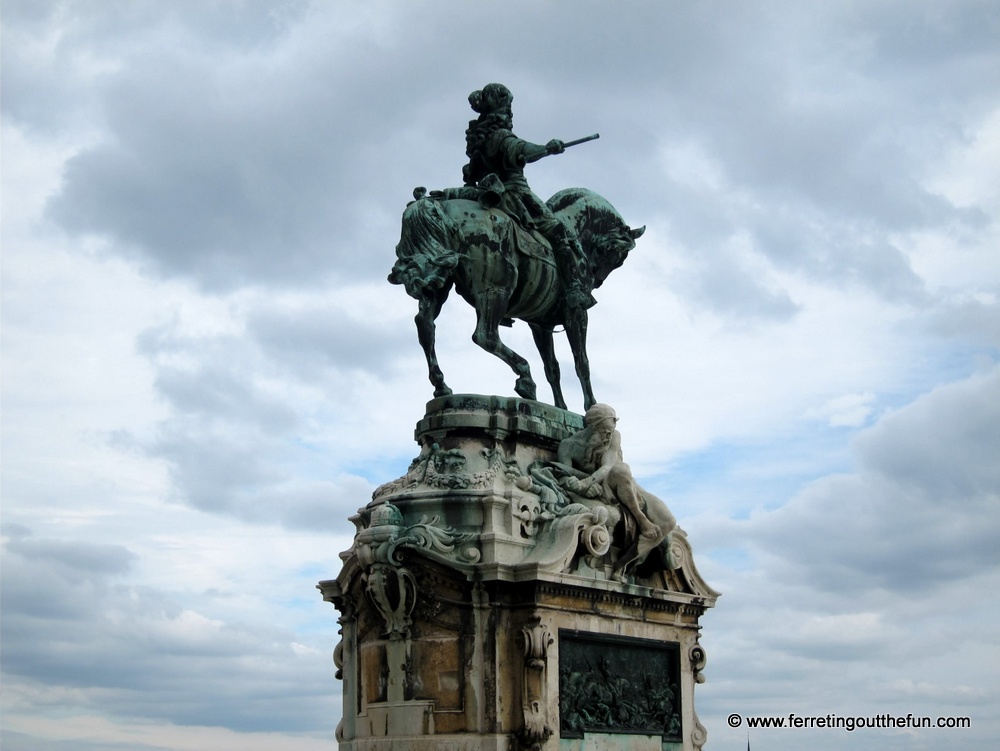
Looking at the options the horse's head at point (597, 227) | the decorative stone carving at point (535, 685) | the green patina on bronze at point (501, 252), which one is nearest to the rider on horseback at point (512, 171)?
the green patina on bronze at point (501, 252)

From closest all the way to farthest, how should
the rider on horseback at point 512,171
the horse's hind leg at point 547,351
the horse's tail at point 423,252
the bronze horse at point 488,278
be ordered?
the horse's tail at point 423,252, the bronze horse at point 488,278, the rider on horseback at point 512,171, the horse's hind leg at point 547,351

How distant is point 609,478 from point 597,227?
420cm

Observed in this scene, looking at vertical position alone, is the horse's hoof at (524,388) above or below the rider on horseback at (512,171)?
below

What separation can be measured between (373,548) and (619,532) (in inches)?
115

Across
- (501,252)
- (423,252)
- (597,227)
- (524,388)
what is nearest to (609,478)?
(524,388)

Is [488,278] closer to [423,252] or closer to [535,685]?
[423,252]

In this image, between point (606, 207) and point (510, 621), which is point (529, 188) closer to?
point (606, 207)

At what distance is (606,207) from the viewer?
65.8ft

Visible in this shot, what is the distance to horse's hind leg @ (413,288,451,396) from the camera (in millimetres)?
17828

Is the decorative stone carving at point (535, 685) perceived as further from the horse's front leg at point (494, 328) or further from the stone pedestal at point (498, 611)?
the horse's front leg at point (494, 328)

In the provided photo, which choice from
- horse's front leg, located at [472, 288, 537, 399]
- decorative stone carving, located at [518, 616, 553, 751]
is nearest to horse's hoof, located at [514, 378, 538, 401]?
horse's front leg, located at [472, 288, 537, 399]

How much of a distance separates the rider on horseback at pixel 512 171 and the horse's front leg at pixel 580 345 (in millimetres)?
109

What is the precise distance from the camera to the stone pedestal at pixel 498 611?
1573cm

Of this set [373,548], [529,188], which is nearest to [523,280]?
[529,188]
